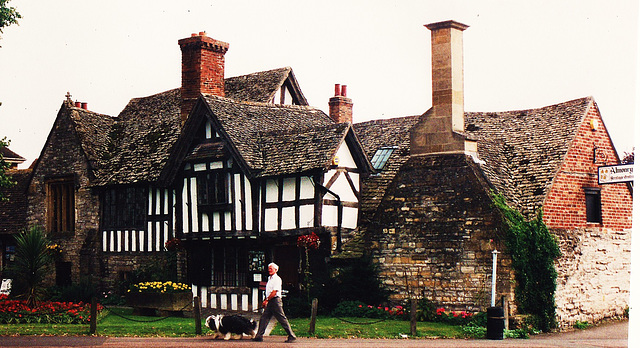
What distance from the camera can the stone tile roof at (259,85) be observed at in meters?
25.8

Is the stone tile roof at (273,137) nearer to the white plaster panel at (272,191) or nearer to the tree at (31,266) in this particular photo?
the white plaster panel at (272,191)

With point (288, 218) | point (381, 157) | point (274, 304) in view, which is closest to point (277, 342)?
point (274, 304)

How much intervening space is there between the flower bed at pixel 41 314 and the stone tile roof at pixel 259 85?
889 centimetres

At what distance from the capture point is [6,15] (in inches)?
797

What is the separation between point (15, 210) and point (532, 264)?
724 inches

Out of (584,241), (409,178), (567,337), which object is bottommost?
(567,337)

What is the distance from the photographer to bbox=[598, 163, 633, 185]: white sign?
53.1ft

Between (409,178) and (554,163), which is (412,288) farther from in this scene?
(554,163)

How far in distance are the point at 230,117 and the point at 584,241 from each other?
9395mm

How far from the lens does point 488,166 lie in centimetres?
2052

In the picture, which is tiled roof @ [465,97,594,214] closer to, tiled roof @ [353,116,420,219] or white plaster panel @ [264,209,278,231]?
tiled roof @ [353,116,420,219]

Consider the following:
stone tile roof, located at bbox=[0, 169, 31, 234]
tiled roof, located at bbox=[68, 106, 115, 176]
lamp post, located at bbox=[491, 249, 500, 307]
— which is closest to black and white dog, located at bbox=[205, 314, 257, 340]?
lamp post, located at bbox=[491, 249, 500, 307]

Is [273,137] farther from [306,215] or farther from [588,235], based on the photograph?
[588,235]

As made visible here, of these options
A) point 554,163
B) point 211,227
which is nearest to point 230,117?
A: point 211,227
